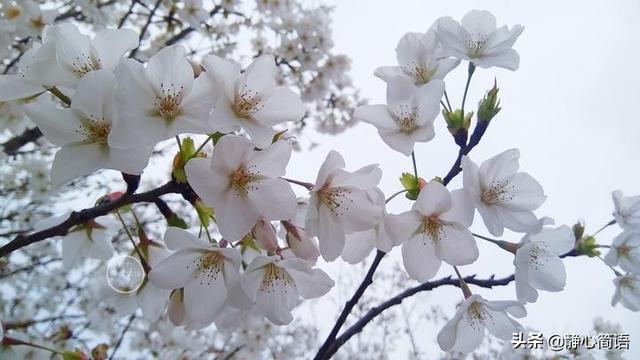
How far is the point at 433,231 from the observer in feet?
3.63

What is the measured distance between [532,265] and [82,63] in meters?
1.10

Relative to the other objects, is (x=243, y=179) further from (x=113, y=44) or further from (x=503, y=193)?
(x=503, y=193)

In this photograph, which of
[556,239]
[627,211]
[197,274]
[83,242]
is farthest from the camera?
[627,211]

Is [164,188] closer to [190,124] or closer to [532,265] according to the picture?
[190,124]

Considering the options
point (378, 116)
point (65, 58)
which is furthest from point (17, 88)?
point (378, 116)

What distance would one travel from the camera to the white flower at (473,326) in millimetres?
1189

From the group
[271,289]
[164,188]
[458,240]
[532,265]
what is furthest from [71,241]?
[532,265]

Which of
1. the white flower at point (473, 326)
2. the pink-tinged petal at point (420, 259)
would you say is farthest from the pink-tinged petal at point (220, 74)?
the white flower at point (473, 326)

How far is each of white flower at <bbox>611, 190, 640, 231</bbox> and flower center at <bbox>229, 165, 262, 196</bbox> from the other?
138 centimetres

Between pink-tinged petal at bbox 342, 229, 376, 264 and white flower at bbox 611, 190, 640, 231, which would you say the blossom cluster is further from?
white flower at bbox 611, 190, 640, 231

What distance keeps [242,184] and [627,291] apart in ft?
4.84

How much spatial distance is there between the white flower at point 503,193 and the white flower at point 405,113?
5.7 inches

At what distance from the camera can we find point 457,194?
41.1 inches

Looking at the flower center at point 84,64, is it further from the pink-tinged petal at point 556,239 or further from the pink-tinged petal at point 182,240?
the pink-tinged petal at point 556,239
